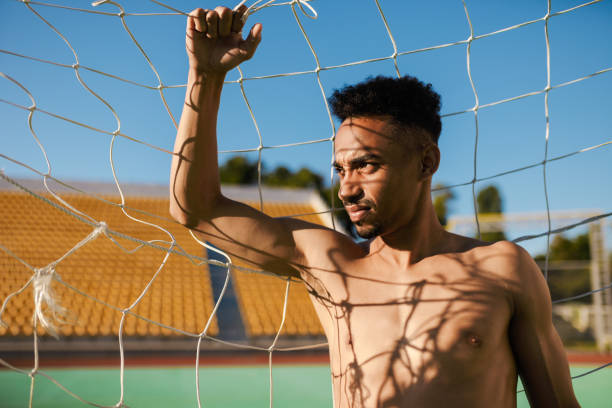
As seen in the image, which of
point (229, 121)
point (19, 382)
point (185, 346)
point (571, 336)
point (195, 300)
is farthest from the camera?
point (571, 336)

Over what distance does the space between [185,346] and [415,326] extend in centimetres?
737

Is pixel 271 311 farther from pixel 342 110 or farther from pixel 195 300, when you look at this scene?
pixel 342 110

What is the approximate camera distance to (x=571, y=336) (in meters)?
11.8

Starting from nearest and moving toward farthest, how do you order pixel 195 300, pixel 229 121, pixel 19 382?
pixel 229 121, pixel 19 382, pixel 195 300

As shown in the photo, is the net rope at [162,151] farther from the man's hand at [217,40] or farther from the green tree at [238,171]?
the green tree at [238,171]

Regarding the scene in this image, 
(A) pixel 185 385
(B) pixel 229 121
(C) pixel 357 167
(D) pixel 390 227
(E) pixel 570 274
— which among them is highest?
(E) pixel 570 274

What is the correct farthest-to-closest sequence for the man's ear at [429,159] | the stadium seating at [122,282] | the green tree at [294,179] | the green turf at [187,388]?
the green tree at [294,179]
the stadium seating at [122,282]
the green turf at [187,388]
the man's ear at [429,159]

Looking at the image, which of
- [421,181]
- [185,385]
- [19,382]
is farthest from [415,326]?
[19,382]

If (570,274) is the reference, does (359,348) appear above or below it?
below

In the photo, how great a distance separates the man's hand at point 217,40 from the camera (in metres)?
0.91

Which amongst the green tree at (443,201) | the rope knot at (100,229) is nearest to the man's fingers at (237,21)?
the rope knot at (100,229)

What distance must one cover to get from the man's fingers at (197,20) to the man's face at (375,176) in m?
0.33

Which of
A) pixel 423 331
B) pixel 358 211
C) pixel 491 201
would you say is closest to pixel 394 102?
pixel 358 211

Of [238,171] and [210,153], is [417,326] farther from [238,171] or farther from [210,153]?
[238,171]
